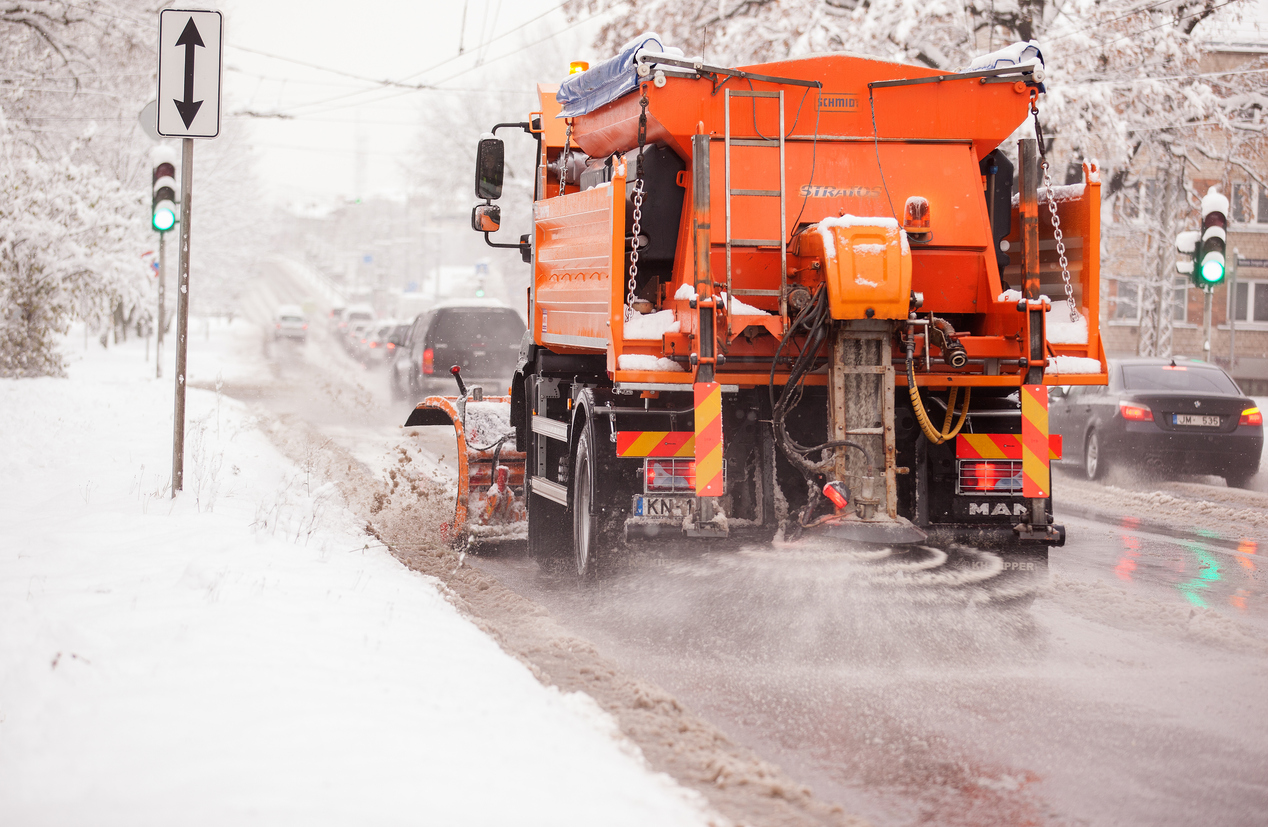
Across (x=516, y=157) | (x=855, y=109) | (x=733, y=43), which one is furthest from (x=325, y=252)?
(x=855, y=109)

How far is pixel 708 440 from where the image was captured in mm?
6426

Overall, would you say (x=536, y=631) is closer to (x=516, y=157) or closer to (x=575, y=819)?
(x=575, y=819)

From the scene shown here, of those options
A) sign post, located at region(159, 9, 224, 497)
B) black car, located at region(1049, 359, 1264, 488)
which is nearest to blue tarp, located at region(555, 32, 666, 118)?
sign post, located at region(159, 9, 224, 497)

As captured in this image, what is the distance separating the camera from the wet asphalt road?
397 cm

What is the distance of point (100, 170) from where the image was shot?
34.6 m

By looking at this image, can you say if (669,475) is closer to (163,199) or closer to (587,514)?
(587,514)

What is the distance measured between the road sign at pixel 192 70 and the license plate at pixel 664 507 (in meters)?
4.04

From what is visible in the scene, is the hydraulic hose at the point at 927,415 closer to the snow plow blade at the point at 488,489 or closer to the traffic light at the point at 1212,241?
the snow plow blade at the point at 488,489

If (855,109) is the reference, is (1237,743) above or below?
below

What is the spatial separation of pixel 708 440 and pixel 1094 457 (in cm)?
944

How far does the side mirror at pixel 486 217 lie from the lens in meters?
9.45

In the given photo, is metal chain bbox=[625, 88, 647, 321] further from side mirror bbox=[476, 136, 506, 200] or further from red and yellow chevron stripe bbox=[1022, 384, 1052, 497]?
side mirror bbox=[476, 136, 506, 200]

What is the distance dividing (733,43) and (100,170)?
20892 mm

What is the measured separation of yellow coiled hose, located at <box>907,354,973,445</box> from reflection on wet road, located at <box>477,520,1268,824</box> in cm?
89
